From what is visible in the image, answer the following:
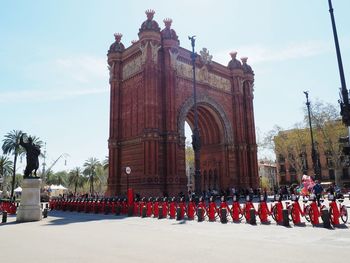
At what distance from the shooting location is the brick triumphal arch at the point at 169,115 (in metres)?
32.7

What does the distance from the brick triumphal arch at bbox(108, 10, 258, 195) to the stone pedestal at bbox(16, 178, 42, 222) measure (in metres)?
11.3

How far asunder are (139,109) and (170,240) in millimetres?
25597

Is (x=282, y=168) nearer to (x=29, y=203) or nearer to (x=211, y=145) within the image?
(x=211, y=145)

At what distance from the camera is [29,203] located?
19.3m

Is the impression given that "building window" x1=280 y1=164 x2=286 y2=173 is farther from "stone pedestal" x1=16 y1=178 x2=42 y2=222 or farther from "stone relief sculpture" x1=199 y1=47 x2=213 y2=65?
"stone pedestal" x1=16 y1=178 x2=42 y2=222

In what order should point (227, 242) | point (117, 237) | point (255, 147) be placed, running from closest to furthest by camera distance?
point (227, 242)
point (117, 237)
point (255, 147)

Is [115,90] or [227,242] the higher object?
[115,90]

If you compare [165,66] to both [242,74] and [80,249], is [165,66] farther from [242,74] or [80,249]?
[80,249]

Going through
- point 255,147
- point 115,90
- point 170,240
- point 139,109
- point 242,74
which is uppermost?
point 242,74

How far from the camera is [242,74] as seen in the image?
45.8 meters

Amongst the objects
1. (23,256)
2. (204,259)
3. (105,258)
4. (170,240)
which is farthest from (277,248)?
(23,256)

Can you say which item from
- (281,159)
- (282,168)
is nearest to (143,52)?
(281,159)

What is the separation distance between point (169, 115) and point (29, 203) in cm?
1788

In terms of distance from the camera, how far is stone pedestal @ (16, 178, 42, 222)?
19156 mm
